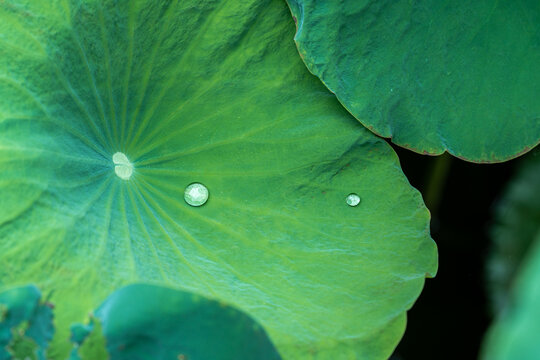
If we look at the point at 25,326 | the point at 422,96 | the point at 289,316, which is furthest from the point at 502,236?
the point at 25,326

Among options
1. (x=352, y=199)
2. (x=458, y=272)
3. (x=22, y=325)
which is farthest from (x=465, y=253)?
(x=22, y=325)

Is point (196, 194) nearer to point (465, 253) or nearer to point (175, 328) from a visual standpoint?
point (175, 328)

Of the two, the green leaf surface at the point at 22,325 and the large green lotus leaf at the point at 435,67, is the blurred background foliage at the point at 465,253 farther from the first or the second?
the green leaf surface at the point at 22,325

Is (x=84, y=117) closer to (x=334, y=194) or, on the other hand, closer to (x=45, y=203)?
(x=45, y=203)

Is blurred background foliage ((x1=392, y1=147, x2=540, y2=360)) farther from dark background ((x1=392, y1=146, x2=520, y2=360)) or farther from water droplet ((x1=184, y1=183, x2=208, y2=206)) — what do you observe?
water droplet ((x1=184, y1=183, x2=208, y2=206))

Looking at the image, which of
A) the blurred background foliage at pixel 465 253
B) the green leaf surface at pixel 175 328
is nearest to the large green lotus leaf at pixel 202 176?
the green leaf surface at pixel 175 328

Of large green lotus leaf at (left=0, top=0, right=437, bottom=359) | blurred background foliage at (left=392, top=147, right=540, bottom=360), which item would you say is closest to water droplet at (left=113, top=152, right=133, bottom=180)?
large green lotus leaf at (left=0, top=0, right=437, bottom=359)

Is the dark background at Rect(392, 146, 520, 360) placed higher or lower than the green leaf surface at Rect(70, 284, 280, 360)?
lower
